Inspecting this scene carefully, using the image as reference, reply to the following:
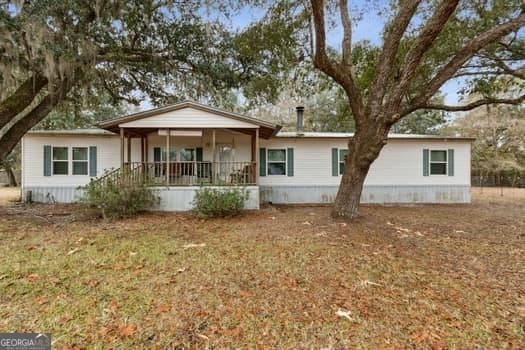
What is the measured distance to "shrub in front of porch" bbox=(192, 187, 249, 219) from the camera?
7398 mm

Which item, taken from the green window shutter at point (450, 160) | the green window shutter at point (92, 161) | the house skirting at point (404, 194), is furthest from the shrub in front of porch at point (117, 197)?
the green window shutter at point (450, 160)

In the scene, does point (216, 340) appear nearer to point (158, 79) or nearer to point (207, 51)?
point (207, 51)

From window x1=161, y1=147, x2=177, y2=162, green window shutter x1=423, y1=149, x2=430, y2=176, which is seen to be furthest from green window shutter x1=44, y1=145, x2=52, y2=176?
green window shutter x1=423, y1=149, x2=430, y2=176

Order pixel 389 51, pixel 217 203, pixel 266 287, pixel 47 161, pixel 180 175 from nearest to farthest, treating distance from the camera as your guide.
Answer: pixel 266 287
pixel 389 51
pixel 217 203
pixel 180 175
pixel 47 161

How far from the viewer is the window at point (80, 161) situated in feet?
33.8

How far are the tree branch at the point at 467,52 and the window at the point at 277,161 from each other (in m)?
5.70

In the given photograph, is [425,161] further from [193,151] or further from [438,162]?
[193,151]

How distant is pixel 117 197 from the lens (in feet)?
23.6

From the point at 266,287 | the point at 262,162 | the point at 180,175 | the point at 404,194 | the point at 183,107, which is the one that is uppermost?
the point at 183,107

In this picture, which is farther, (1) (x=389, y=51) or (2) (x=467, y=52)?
(1) (x=389, y=51)

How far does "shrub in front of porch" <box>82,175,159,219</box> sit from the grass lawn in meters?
1.19

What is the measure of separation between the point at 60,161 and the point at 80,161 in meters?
0.78

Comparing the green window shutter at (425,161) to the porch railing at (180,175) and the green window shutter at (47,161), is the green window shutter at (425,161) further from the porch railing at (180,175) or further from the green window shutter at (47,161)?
the green window shutter at (47,161)

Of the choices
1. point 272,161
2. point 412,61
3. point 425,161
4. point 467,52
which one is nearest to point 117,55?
point 272,161
